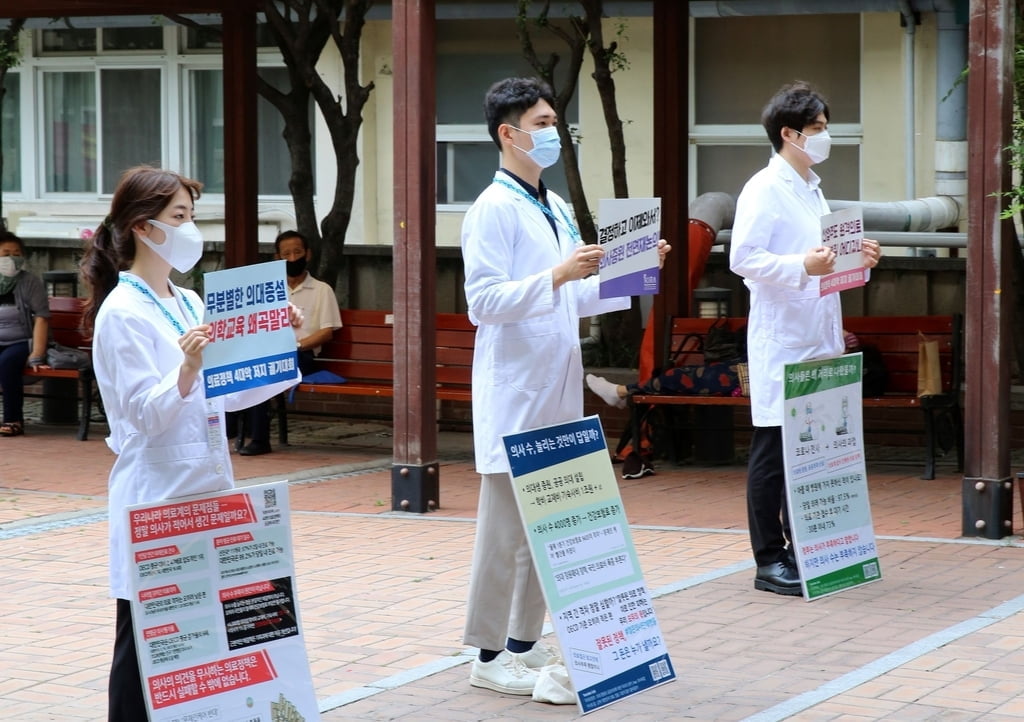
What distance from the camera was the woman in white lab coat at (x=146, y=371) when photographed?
166 inches

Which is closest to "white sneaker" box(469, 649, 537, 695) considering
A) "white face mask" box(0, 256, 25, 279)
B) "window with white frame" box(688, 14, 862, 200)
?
"white face mask" box(0, 256, 25, 279)

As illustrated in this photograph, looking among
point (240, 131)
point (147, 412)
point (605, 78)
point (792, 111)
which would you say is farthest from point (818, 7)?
point (147, 412)

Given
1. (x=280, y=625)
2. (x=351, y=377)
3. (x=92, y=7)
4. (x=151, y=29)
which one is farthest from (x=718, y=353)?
(x=151, y=29)

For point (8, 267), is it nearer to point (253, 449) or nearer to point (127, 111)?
point (253, 449)

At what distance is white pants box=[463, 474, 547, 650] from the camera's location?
17.7ft

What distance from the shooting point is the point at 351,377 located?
11.9 metres

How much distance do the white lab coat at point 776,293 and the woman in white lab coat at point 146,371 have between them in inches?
109

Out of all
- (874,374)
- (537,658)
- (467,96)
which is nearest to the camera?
(537,658)

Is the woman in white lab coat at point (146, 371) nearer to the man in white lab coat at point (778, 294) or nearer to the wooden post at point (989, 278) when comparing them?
the man in white lab coat at point (778, 294)

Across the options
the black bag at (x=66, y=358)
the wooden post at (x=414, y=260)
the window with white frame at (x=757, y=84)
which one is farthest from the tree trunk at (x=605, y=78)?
the black bag at (x=66, y=358)

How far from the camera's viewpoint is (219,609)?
4438 millimetres

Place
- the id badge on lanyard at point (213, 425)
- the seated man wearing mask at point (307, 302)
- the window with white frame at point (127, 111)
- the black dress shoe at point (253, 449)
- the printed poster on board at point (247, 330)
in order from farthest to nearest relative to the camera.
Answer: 1. the window with white frame at point (127, 111)
2. the seated man wearing mask at point (307, 302)
3. the black dress shoe at point (253, 449)
4. the id badge on lanyard at point (213, 425)
5. the printed poster on board at point (247, 330)

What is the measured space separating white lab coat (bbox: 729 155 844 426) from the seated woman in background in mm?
7243

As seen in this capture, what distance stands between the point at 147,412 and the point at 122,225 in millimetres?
562
